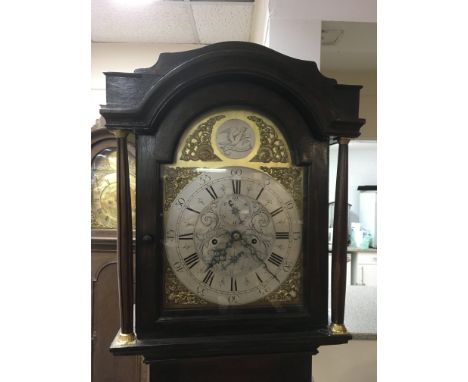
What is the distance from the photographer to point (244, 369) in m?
0.72

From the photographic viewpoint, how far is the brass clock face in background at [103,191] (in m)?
1.35

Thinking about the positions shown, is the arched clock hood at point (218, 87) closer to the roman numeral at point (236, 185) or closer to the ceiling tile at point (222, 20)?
the roman numeral at point (236, 185)

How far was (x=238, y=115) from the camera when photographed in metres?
0.69

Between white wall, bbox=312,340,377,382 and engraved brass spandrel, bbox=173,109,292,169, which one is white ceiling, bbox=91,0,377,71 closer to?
engraved brass spandrel, bbox=173,109,292,169

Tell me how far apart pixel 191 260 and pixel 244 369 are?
0.96 ft

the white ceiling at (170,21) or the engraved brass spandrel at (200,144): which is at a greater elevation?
the white ceiling at (170,21)

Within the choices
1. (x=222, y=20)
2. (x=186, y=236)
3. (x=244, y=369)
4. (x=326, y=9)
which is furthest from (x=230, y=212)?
(x=222, y=20)

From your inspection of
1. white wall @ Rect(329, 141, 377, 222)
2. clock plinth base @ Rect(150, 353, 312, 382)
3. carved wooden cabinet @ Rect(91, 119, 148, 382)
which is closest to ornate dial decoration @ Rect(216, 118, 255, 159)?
clock plinth base @ Rect(150, 353, 312, 382)

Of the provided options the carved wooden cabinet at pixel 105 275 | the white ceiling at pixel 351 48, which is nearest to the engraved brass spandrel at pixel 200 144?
the white ceiling at pixel 351 48

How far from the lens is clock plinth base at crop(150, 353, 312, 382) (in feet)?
2.30

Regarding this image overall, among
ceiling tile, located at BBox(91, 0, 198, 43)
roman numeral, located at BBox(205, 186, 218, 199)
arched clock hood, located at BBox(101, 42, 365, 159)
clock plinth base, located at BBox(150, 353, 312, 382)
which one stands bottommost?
clock plinth base, located at BBox(150, 353, 312, 382)

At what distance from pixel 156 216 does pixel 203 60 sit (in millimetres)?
345

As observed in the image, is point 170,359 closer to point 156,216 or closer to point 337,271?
point 156,216

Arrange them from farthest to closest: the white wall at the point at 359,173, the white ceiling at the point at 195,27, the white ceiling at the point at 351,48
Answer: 1. the white wall at the point at 359,173
2. the white ceiling at the point at 195,27
3. the white ceiling at the point at 351,48
